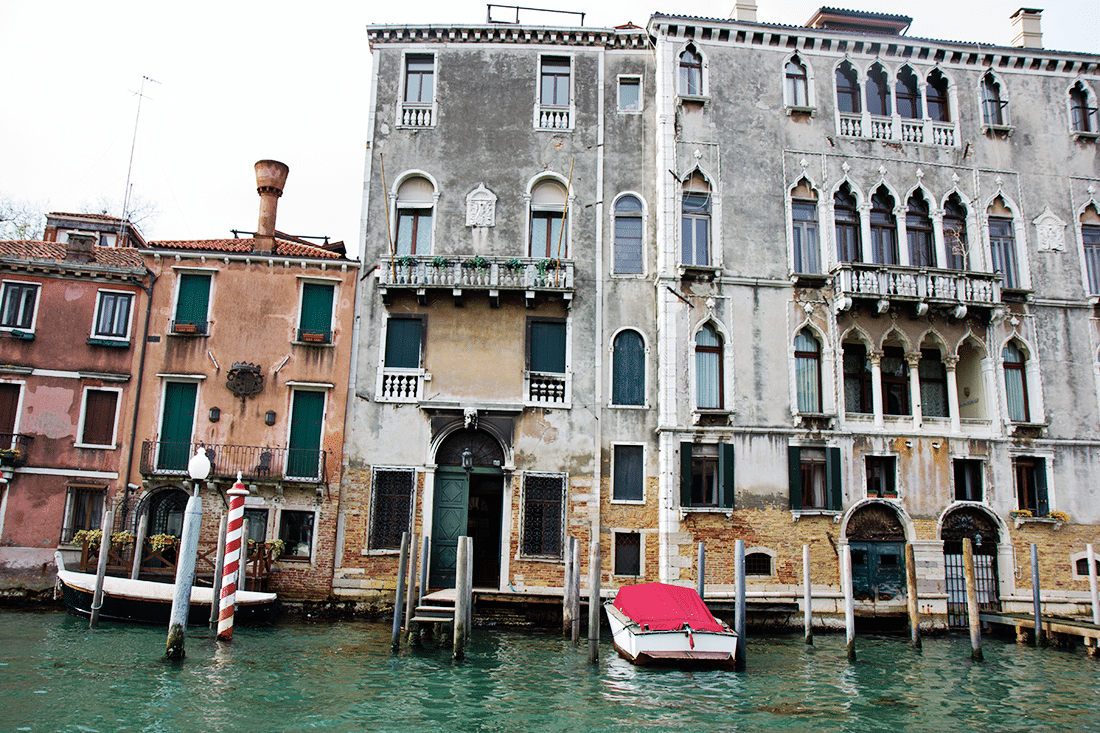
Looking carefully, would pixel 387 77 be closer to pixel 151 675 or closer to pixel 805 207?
pixel 805 207

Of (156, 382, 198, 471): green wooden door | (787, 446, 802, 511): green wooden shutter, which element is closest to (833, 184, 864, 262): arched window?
(787, 446, 802, 511): green wooden shutter

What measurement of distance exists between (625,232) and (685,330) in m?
2.62

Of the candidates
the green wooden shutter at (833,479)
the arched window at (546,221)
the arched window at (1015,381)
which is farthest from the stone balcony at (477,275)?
the arched window at (1015,381)

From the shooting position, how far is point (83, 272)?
16.2 meters

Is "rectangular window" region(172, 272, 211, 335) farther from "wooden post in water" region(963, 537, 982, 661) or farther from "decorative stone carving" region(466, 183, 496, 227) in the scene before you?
"wooden post in water" region(963, 537, 982, 661)

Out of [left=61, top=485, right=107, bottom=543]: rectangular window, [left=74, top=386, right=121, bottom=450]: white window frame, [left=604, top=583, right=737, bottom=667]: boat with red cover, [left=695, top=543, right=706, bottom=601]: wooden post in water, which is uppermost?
[left=74, top=386, right=121, bottom=450]: white window frame

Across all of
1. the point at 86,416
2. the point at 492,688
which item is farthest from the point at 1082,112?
the point at 86,416

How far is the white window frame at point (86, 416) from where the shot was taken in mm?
15656

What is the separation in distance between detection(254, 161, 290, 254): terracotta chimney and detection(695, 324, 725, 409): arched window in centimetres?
926

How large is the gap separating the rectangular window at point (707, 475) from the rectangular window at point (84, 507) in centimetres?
1133

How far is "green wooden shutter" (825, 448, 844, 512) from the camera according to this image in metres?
15.3

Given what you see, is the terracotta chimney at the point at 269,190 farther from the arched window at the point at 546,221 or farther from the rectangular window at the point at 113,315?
the arched window at the point at 546,221

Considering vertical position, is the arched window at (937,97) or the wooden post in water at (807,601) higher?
the arched window at (937,97)

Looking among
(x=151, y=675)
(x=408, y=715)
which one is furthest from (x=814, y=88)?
(x=151, y=675)
